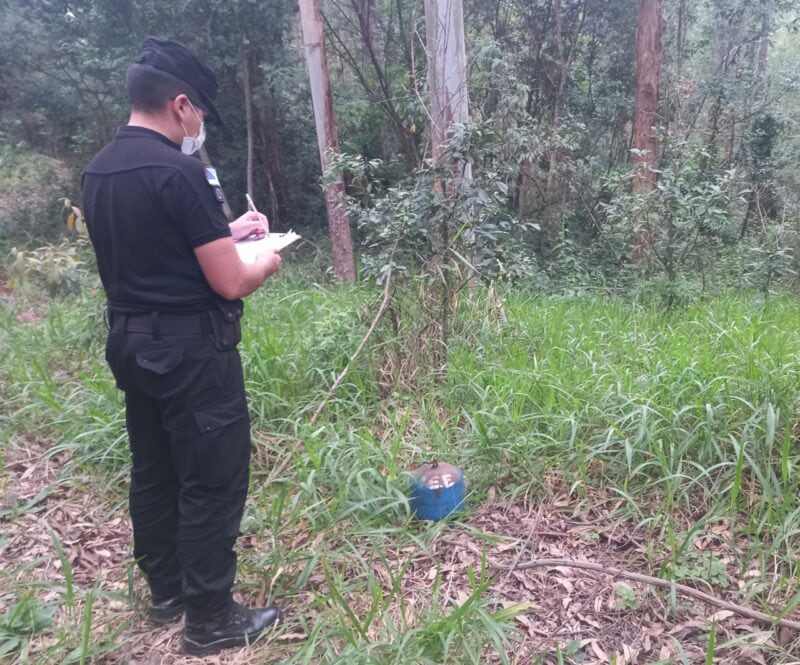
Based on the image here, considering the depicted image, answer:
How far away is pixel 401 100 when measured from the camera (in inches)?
354

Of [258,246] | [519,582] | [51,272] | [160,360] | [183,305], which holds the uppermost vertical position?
[258,246]

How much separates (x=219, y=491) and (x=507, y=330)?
2.53m

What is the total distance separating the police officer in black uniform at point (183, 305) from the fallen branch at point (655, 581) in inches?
38.4

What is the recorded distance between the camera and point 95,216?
186 cm

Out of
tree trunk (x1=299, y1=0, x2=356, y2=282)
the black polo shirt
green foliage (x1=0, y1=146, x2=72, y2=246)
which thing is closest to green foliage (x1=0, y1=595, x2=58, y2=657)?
the black polo shirt

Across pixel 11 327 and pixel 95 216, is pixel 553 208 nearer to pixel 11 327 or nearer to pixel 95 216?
pixel 11 327

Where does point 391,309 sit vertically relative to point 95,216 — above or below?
below

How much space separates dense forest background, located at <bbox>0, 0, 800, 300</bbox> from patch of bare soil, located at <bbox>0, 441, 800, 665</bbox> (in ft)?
20.6

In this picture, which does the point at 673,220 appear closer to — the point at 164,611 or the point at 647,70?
the point at 647,70

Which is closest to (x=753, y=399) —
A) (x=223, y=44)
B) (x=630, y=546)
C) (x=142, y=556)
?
(x=630, y=546)

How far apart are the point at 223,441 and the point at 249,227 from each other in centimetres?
72

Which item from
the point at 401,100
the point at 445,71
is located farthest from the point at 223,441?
the point at 401,100

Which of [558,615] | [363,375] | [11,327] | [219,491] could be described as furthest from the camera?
[11,327]

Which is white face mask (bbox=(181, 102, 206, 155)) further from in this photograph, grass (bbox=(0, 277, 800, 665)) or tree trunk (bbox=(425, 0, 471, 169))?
tree trunk (bbox=(425, 0, 471, 169))
